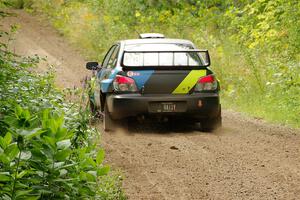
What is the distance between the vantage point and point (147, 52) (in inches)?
447

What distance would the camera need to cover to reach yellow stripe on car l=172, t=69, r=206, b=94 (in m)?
11.5

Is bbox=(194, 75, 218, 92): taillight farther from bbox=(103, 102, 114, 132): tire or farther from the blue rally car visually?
bbox=(103, 102, 114, 132): tire

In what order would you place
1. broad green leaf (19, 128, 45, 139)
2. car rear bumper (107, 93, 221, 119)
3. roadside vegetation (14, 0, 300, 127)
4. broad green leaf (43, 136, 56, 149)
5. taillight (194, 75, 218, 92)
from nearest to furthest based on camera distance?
1. broad green leaf (19, 128, 45, 139)
2. broad green leaf (43, 136, 56, 149)
3. car rear bumper (107, 93, 221, 119)
4. taillight (194, 75, 218, 92)
5. roadside vegetation (14, 0, 300, 127)

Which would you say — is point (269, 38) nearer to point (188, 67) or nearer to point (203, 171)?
point (188, 67)

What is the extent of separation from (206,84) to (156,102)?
0.88 m

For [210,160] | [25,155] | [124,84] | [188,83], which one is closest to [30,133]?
[25,155]

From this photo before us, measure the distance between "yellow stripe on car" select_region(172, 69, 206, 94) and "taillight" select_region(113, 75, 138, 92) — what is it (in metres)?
0.66

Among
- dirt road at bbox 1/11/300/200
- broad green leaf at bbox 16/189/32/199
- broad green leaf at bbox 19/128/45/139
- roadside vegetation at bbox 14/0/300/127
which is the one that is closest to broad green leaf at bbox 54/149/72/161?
broad green leaf at bbox 19/128/45/139

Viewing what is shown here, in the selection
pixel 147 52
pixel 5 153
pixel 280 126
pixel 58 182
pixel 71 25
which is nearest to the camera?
pixel 5 153

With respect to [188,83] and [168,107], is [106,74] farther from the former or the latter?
[188,83]

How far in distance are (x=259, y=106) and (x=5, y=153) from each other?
458 inches

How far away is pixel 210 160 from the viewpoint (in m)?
9.19

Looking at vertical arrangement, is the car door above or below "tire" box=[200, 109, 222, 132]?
above

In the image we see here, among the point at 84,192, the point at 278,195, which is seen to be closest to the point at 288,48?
the point at 278,195
